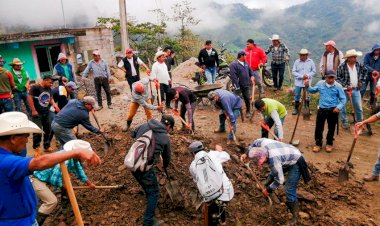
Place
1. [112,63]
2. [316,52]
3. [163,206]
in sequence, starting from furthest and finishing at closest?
[316,52] < [112,63] < [163,206]

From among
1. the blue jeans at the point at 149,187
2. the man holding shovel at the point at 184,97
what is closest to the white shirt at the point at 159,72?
the man holding shovel at the point at 184,97

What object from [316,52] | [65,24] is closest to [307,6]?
[316,52]

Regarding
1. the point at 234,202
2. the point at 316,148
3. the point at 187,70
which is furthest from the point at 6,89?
the point at 187,70

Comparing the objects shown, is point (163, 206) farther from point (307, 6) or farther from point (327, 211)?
point (307, 6)

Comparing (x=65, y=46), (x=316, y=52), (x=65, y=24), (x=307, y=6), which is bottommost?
(x=316, y=52)

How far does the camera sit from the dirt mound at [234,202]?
17.1 feet

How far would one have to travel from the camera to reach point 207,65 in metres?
10.7

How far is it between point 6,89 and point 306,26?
10883 cm

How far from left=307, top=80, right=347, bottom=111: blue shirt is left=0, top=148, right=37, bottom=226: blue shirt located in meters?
6.33

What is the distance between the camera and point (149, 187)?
4.70 m

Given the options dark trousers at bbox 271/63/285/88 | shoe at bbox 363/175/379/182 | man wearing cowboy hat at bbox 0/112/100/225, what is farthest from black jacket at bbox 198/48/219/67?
man wearing cowboy hat at bbox 0/112/100/225

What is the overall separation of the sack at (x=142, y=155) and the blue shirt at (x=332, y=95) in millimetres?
4549

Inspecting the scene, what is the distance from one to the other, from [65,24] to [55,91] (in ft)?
47.6

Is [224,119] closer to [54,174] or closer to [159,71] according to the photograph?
[159,71]
